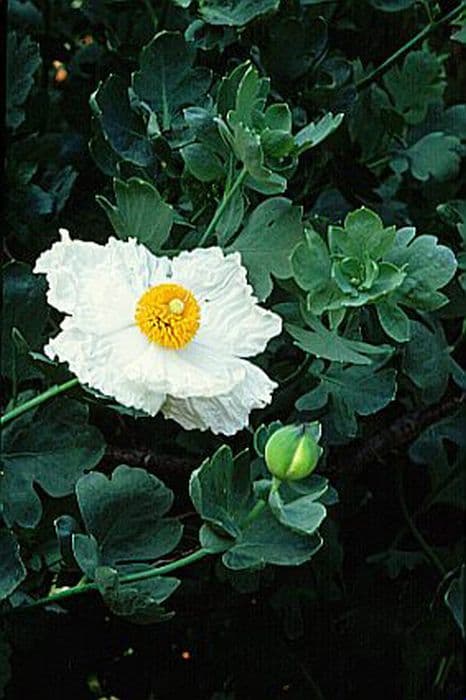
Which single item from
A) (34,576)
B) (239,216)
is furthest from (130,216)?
(34,576)

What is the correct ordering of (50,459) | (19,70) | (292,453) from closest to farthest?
(292,453) → (50,459) → (19,70)

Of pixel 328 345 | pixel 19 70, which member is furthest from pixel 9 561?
pixel 19 70

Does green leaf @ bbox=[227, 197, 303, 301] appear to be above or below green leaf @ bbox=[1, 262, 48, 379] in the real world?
above

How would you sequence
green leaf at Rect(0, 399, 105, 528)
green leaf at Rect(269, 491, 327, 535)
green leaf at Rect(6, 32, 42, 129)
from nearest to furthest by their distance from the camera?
green leaf at Rect(269, 491, 327, 535) → green leaf at Rect(0, 399, 105, 528) → green leaf at Rect(6, 32, 42, 129)

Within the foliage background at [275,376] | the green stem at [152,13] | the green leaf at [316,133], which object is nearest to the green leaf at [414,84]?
the foliage background at [275,376]

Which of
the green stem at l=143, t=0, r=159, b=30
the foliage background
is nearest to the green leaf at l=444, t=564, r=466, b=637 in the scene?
the foliage background

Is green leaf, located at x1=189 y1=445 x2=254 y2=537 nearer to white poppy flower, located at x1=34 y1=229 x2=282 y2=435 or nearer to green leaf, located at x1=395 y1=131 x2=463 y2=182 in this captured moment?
white poppy flower, located at x1=34 y1=229 x2=282 y2=435

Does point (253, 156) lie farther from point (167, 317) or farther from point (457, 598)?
point (457, 598)
